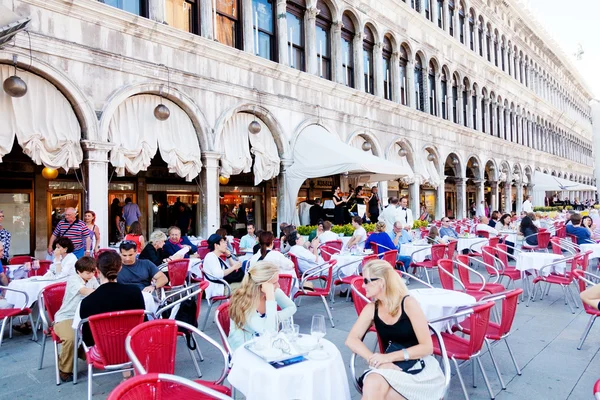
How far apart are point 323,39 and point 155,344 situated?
14.3 meters

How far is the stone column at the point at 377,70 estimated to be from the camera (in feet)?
57.5

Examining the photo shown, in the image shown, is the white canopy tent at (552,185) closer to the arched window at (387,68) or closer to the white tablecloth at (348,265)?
the arched window at (387,68)

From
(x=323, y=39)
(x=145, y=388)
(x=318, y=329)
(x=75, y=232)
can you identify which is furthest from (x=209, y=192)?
(x=145, y=388)

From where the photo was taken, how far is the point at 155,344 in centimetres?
327

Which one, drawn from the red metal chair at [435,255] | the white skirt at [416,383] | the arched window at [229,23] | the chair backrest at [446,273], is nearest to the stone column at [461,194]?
the arched window at [229,23]

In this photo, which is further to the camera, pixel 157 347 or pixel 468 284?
pixel 468 284

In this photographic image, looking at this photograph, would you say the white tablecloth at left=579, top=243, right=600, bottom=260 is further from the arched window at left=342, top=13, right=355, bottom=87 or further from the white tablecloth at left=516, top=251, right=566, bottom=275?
the arched window at left=342, top=13, right=355, bottom=87

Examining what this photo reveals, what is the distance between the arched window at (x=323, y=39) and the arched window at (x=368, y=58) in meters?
2.17

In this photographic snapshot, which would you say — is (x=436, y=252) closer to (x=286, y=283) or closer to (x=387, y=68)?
(x=286, y=283)

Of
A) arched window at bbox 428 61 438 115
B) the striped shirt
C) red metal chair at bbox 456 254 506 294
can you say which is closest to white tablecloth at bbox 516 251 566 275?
red metal chair at bbox 456 254 506 294

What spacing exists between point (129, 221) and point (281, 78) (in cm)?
613

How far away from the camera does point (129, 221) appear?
1200 centimetres

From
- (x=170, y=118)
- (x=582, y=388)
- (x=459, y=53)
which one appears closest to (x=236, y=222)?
(x=170, y=118)

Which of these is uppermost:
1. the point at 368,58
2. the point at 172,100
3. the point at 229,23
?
the point at 368,58
